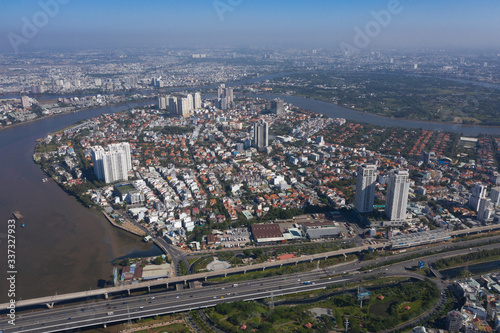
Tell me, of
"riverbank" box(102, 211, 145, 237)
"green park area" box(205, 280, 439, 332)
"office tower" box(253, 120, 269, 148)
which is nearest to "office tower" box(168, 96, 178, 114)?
"office tower" box(253, 120, 269, 148)

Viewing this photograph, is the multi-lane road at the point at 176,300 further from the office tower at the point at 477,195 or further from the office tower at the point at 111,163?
the office tower at the point at 111,163

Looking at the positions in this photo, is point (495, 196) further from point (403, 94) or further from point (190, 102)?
point (403, 94)

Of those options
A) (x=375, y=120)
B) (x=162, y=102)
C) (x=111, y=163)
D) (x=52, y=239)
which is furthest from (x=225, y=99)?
(x=52, y=239)

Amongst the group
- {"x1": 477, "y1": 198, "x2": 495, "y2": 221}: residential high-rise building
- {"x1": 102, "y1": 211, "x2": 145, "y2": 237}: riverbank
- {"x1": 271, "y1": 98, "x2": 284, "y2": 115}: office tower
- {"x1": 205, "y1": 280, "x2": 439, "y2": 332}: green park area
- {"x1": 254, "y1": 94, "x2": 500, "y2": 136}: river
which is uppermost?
A: {"x1": 271, "y1": 98, "x2": 284, "y2": 115}: office tower

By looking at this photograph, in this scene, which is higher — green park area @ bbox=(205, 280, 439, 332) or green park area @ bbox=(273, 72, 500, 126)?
green park area @ bbox=(273, 72, 500, 126)

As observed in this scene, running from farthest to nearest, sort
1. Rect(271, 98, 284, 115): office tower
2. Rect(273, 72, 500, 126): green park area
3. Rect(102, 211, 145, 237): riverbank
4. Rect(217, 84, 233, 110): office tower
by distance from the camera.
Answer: Rect(217, 84, 233, 110): office tower → Rect(271, 98, 284, 115): office tower → Rect(273, 72, 500, 126): green park area → Rect(102, 211, 145, 237): riverbank

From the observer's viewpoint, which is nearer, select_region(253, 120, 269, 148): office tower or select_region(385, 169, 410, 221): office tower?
select_region(385, 169, 410, 221): office tower

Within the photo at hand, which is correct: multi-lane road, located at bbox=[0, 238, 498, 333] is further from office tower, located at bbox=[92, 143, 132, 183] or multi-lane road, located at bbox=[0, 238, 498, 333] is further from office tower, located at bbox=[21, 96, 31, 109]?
office tower, located at bbox=[21, 96, 31, 109]

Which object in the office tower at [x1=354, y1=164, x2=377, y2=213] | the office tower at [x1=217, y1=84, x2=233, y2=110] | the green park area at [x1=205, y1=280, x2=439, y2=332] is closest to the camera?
the green park area at [x1=205, y1=280, x2=439, y2=332]
